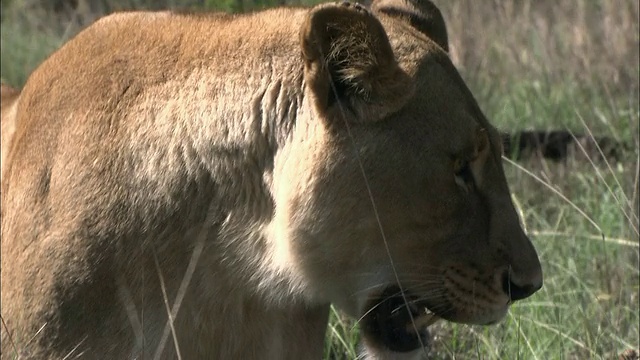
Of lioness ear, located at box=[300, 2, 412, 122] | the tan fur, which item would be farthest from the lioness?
the tan fur

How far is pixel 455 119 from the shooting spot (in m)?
2.72

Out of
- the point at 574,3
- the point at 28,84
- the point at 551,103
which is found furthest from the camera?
the point at 574,3

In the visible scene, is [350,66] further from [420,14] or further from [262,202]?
[420,14]

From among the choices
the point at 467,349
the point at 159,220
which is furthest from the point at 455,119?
the point at 467,349

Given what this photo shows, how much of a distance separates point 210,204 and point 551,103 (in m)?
3.78

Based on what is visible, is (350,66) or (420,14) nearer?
(350,66)

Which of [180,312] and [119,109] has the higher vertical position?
[119,109]

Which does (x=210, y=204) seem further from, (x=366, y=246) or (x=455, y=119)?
(x=455, y=119)

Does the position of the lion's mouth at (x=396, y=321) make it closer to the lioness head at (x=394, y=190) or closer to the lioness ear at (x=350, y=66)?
the lioness head at (x=394, y=190)

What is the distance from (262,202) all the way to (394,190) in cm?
29

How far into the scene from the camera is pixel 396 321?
2.81 metres

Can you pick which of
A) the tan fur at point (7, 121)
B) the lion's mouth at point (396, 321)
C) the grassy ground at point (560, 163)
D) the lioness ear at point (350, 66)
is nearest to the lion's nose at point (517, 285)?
the lion's mouth at point (396, 321)

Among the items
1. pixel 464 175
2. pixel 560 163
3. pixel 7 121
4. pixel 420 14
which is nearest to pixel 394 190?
pixel 464 175

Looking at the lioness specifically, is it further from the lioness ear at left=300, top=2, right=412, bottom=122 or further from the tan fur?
the tan fur
